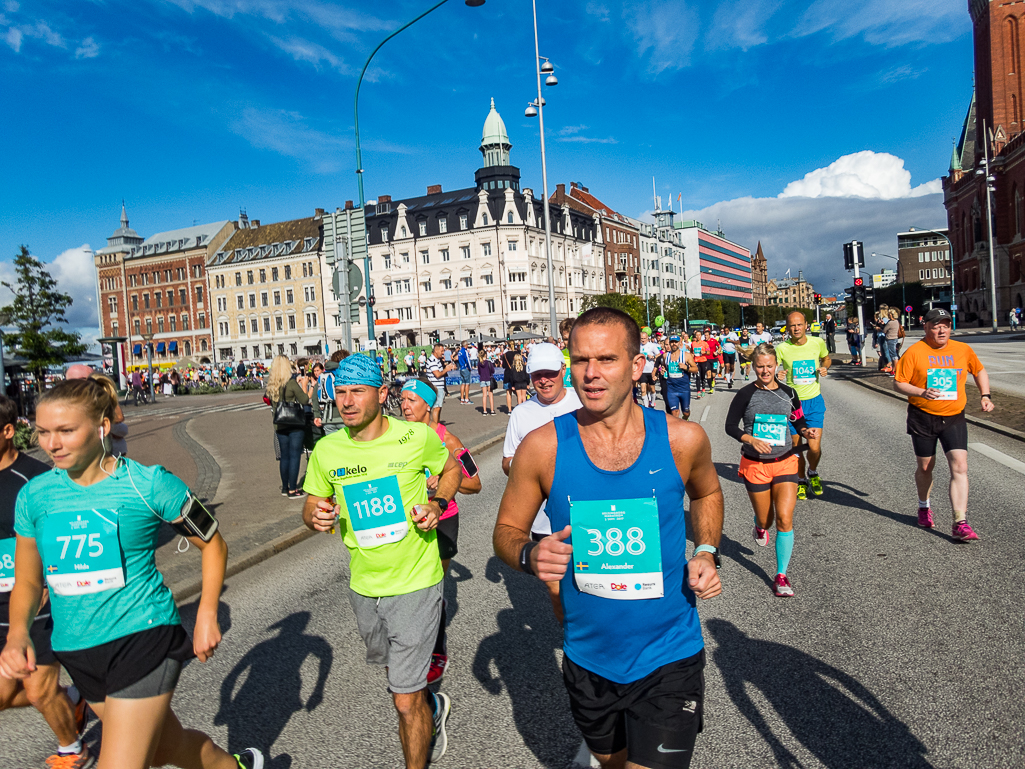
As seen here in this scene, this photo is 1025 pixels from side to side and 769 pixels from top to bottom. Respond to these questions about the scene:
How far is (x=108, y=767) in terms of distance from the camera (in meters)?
2.41

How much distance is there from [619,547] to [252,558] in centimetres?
581

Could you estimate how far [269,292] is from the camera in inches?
3223

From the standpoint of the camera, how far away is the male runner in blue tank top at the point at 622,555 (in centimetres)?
Answer: 233

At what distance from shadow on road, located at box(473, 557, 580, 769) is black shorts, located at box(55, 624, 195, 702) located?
1.72 m

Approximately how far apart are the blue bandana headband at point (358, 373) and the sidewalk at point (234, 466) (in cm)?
370

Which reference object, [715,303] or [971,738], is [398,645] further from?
[715,303]

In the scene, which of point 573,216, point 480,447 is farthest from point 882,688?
point 573,216

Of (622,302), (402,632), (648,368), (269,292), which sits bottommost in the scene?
(402,632)

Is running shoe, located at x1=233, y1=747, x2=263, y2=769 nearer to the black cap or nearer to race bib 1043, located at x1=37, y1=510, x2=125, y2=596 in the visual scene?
race bib 1043, located at x1=37, y1=510, x2=125, y2=596

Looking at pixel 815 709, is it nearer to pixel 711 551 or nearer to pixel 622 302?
pixel 711 551

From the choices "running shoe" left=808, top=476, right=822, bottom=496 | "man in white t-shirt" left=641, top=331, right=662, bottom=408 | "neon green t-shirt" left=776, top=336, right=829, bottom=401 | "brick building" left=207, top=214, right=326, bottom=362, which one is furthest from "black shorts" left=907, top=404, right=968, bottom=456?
"brick building" left=207, top=214, right=326, bottom=362

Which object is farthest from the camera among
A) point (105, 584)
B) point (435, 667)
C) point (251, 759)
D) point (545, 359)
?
point (545, 359)

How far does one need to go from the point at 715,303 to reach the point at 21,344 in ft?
342

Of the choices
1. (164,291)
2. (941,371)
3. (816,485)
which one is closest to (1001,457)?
(816,485)
